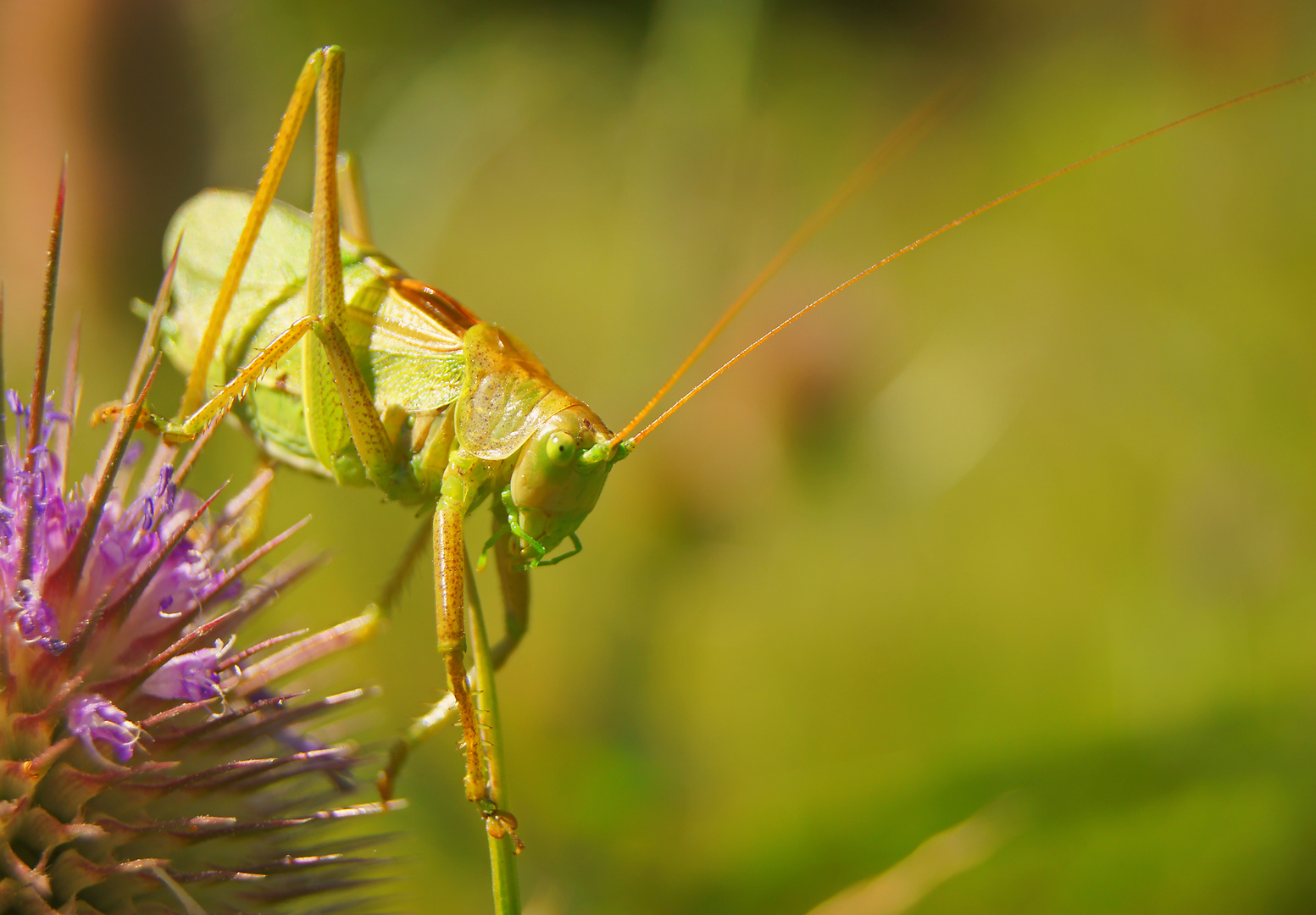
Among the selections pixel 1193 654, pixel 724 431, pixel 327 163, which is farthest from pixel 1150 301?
pixel 327 163

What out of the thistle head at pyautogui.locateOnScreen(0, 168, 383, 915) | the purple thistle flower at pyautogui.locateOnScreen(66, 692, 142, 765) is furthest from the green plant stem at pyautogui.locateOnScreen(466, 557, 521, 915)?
the purple thistle flower at pyautogui.locateOnScreen(66, 692, 142, 765)

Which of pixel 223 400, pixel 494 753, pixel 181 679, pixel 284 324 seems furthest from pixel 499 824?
pixel 284 324

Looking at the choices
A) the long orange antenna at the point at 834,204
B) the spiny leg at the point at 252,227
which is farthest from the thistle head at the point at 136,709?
the long orange antenna at the point at 834,204

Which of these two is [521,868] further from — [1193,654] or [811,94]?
[811,94]

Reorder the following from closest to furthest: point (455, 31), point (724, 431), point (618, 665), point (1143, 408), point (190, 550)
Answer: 1. point (190, 550)
2. point (618, 665)
3. point (724, 431)
4. point (1143, 408)
5. point (455, 31)

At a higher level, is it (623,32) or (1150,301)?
(623,32)

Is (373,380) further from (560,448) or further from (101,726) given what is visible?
(101,726)

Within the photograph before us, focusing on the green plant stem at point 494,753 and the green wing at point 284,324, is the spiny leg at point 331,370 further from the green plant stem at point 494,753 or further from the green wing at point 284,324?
the green plant stem at point 494,753
